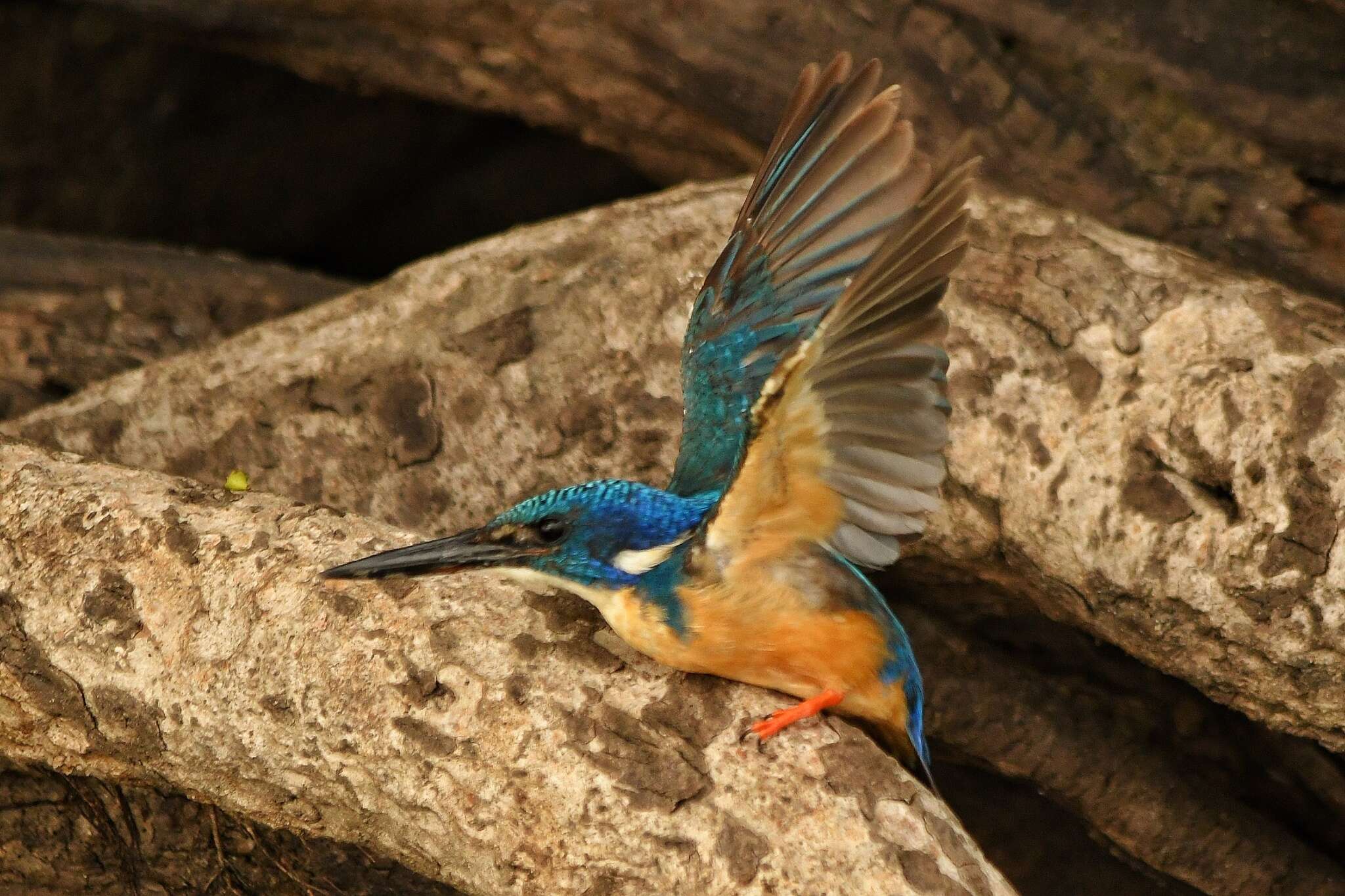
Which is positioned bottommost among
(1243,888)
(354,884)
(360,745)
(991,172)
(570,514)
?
(354,884)

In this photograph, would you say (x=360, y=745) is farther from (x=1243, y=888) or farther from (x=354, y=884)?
(x=1243, y=888)

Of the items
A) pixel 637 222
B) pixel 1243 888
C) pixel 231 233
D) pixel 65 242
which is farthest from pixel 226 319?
pixel 1243 888

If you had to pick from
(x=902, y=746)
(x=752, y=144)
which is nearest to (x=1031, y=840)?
(x=902, y=746)

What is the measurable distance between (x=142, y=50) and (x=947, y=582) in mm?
3200

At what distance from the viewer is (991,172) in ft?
10.6

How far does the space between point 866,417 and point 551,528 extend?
0.47 metres

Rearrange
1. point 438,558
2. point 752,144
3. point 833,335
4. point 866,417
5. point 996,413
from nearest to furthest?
point 833,335, point 866,417, point 438,558, point 996,413, point 752,144

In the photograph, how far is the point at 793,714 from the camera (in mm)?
2014

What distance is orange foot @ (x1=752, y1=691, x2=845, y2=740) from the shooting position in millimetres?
1990

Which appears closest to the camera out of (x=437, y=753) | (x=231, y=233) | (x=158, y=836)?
(x=437, y=753)

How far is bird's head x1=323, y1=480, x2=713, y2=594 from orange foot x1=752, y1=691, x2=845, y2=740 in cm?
27

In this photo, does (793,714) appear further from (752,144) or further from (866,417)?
(752,144)

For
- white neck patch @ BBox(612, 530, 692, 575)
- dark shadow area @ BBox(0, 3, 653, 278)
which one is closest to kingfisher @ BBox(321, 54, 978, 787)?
white neck patch @ BBox(612, 530, 692, 575)

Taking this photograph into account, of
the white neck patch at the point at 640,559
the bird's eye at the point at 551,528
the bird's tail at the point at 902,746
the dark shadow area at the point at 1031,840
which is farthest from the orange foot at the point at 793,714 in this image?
the dark shadow area at the point at 1031,840
